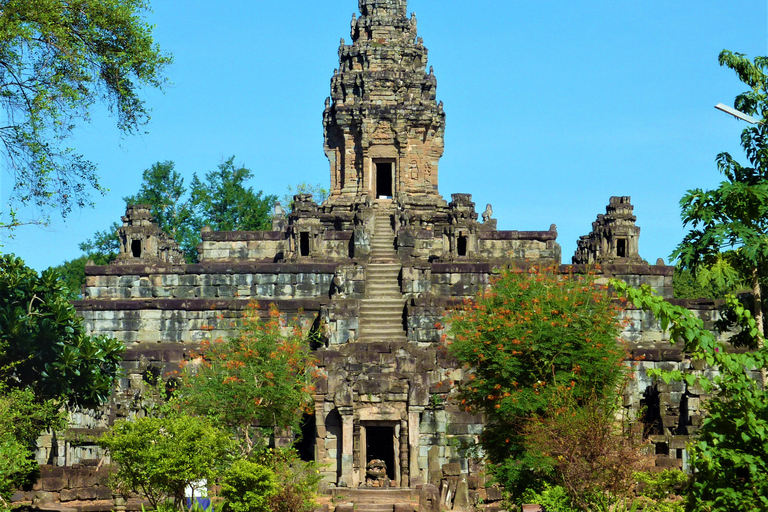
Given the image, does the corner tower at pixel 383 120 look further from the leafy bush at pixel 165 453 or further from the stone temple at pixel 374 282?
the leafy bush at pixel 165 453

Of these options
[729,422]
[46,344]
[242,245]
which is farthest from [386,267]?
[729,422]

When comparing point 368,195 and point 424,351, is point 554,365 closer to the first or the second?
point 424,351

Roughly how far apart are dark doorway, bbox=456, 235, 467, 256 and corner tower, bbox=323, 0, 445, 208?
4593 millimetres

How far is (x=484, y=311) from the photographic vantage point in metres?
29.3

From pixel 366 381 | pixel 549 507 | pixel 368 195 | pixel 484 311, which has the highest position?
pixel 368 195

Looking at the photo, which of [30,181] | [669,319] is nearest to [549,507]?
[669,319]

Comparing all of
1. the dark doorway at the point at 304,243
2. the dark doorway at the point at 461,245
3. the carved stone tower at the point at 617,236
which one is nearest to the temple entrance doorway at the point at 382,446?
the dark doorway at the point at 304,243

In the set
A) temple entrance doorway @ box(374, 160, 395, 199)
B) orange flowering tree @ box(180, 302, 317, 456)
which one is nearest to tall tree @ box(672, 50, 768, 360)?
orange flowering tree @ box(180, 302, 317, 456)

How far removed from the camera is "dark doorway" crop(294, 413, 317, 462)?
3119 centimetres

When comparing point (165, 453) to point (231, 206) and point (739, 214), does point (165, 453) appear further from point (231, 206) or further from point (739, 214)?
point (231, 206)

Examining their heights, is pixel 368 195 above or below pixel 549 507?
above

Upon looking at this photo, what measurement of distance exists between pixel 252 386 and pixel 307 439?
13.5 ft

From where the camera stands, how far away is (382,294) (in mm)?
39531

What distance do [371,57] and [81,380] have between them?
23.8m
